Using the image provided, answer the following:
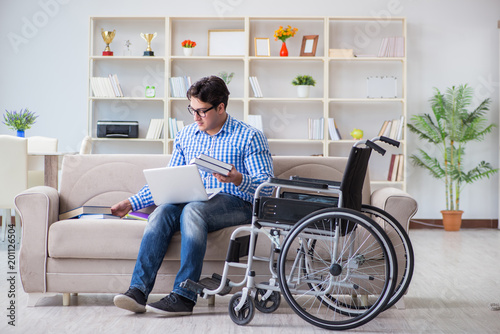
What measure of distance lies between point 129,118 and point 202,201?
350 centimetres

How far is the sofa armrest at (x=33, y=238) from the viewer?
2.54 metres

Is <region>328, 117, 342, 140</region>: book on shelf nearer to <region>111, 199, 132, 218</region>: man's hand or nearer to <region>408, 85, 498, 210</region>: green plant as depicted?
<region>408, 85, 498, 210</region>: green plant

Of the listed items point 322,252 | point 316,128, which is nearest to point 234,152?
point 322,252

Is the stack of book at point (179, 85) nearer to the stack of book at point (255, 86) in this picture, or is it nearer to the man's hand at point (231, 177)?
the stack of book at point (255, 86)

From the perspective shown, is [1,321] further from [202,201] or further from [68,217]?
[202,201]

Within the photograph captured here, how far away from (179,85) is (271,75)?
2.96ft

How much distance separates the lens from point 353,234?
2.36m

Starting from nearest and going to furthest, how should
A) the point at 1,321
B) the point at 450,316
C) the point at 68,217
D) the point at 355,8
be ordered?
the point at 1,321 < the point at 450,316 < the point at 68,217 < the point at 355,8

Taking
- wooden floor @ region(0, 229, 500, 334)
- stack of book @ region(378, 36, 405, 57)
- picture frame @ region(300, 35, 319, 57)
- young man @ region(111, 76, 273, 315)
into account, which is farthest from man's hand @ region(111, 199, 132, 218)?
stack of book @ region(378, 36, 405, 57)

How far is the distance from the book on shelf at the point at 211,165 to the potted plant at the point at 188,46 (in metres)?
3.49

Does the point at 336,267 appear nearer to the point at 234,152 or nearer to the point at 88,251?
the point at 234,152

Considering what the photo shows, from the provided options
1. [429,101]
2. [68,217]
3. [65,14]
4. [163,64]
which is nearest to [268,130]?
[163,64]

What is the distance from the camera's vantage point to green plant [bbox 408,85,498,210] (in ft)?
18.4

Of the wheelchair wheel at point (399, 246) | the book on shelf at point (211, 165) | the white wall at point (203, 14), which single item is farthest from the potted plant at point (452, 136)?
the book on shelf at point (211, 165)
